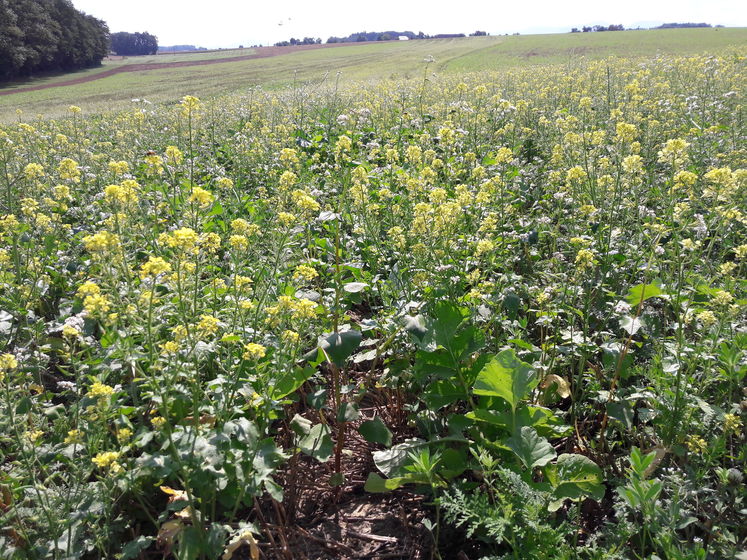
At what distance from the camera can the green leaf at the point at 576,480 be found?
2.16 m

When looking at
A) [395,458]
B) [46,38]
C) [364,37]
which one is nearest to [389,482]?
[395,458]

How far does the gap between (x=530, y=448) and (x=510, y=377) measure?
0.33m

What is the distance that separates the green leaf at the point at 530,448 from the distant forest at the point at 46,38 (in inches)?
2284

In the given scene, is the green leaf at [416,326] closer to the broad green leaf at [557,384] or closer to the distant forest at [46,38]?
the broad green leaf at [557,384]

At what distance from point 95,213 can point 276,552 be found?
4203mm

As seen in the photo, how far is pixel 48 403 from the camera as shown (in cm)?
270

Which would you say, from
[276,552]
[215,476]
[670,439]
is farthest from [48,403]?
[670,439]

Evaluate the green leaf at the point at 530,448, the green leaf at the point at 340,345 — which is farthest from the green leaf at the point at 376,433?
the green leaf at the point at 530,448

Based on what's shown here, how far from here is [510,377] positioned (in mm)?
2369

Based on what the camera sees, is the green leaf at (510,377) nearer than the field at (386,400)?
No

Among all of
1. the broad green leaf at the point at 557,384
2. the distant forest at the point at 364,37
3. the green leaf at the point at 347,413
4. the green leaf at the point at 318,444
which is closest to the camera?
the green leaf at the point at 318,444

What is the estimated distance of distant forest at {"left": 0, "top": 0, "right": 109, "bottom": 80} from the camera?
46.3 metres

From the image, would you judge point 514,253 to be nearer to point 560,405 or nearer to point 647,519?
point 560,405

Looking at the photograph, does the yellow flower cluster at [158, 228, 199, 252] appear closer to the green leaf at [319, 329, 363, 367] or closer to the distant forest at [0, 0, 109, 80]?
the green leaf at [319, 329, 363, 367]
